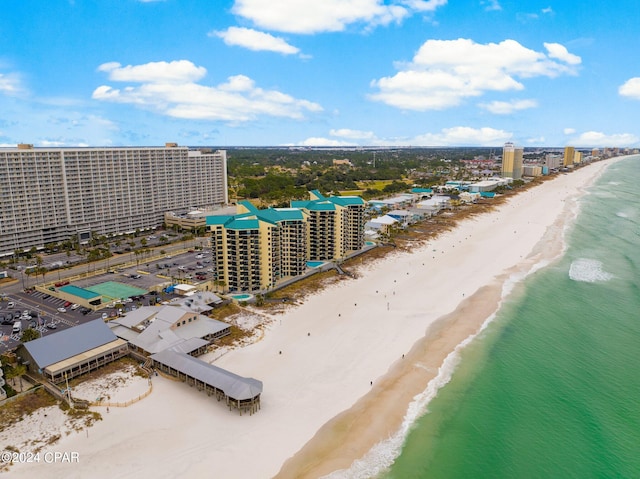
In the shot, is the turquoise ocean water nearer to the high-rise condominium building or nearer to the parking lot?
the parking lot

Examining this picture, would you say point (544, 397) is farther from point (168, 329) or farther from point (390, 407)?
point (168, 329)

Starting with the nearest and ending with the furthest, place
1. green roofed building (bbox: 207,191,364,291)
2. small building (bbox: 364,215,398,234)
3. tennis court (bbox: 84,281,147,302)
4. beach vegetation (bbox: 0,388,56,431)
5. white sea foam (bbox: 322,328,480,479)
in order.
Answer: white sea foam (bbox: 322,328,480,479), beach vegetation (bbox: 0,388,56,431), tennis court (bbox: 84,281,147,302), green roofed building (bbox: 207,191,364,291), small building (bbox: 364,215,398,234)

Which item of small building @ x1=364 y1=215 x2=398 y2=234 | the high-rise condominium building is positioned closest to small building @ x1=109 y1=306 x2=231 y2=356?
the high-rise condominium building

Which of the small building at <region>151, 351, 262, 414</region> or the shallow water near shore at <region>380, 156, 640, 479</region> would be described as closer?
the shallow water near shore at <region>380, 156, 640, 479</region>

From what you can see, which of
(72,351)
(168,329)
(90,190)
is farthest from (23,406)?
(90,190)

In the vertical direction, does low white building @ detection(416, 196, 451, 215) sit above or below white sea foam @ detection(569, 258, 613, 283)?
above

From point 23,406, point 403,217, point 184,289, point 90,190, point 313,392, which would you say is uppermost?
point 90,190

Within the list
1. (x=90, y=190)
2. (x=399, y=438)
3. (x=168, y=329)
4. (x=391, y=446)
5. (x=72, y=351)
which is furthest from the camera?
(x=90, y=190)
